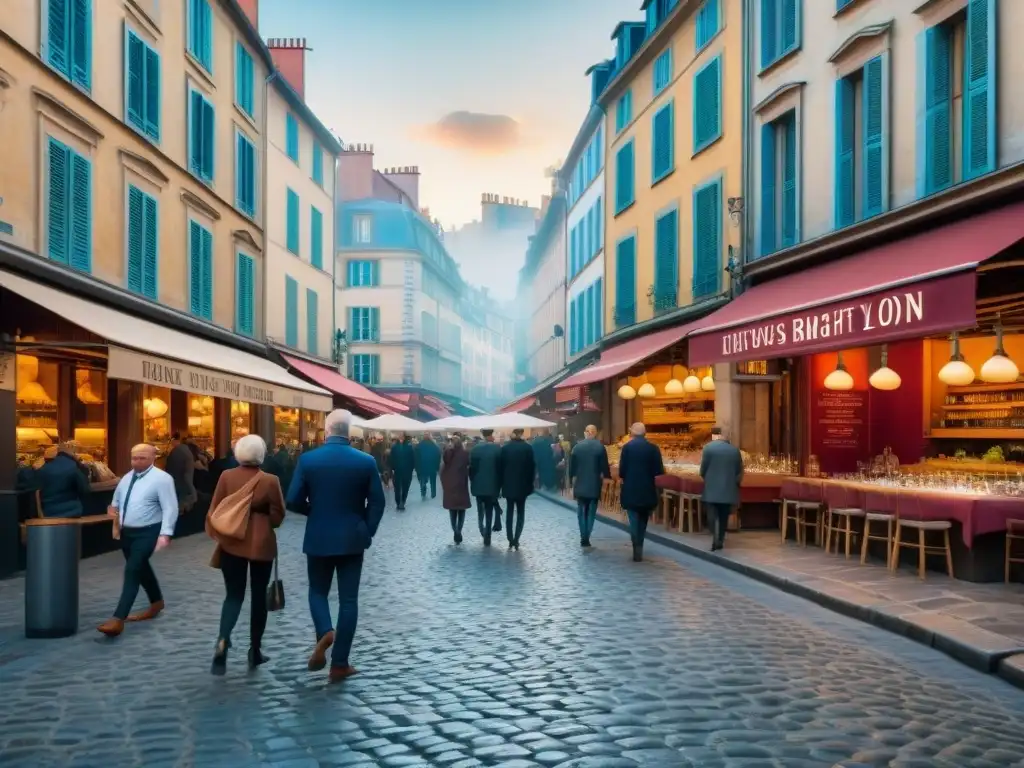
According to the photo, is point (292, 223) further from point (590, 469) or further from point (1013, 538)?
point (1013, 538)

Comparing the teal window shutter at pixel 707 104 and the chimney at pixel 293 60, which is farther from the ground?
the chimney at pixel 293 60

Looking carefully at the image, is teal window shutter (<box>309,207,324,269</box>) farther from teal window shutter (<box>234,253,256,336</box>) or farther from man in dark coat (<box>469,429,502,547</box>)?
man in dark coat (<box>469,429,502,547</box>)

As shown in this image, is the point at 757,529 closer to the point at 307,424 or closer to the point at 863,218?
the point at 863,218

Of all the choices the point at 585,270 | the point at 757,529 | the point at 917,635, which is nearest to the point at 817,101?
the point at 757,529

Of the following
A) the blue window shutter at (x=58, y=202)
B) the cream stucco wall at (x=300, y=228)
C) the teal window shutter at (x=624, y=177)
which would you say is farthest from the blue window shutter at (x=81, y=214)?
the teal window shutter at (x=624, y=177)

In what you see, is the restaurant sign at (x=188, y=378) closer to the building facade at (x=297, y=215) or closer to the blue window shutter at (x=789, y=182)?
the blue window shutter at (x=789, y=182)

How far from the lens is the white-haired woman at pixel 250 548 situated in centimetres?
658

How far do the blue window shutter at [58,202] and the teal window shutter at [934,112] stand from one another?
443 inches

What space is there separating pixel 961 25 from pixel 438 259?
49667 mm

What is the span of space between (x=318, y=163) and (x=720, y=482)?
22.3 metres

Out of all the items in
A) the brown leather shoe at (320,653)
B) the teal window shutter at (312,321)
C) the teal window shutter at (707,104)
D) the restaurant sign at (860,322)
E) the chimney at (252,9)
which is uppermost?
the chimney at (252,9)

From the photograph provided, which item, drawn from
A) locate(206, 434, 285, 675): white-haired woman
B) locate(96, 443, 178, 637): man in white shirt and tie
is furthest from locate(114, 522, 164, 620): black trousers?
locate(206, 434, 285, 675): white-haired woman

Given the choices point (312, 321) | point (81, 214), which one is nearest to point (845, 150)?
point (81, 214)

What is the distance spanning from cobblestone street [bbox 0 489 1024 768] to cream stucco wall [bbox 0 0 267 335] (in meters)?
6.06
